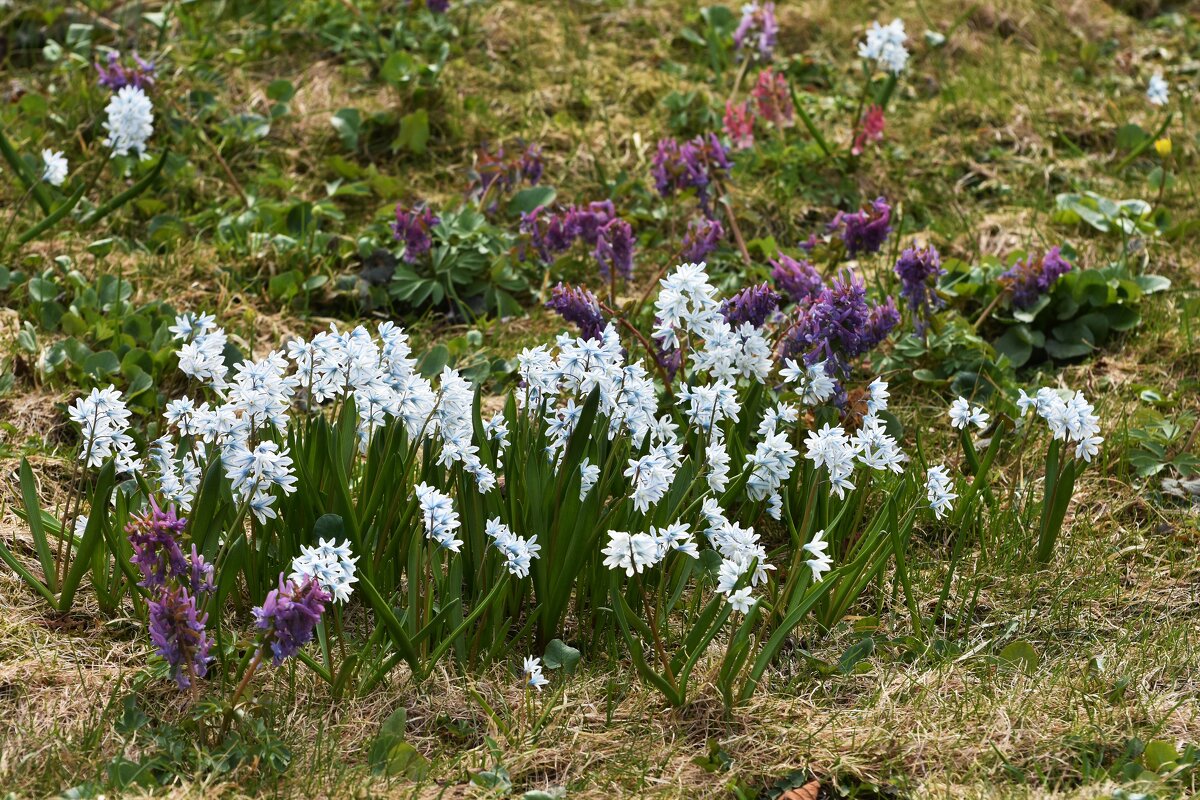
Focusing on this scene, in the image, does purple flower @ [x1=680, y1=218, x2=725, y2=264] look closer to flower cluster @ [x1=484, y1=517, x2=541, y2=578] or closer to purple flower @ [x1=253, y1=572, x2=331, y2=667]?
flower cluster @ [x1=484, y1=517, x2=541, y2=578]

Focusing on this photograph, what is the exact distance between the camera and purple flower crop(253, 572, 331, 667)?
2.07 metres

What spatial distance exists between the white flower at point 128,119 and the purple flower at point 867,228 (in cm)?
199

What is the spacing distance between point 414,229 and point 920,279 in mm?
1508

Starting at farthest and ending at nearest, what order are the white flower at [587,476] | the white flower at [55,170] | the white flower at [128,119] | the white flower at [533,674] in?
the white flower at [55,170] < the white flower at [128,119] < the white flower at [587,476] < the white flower at [533,674]

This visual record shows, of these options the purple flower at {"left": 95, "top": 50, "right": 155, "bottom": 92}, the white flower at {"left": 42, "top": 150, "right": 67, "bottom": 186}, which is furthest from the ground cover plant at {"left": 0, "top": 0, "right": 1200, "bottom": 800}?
the purple flower at {"left": 95, "top": 50, "right": 155, "bottom": 92}

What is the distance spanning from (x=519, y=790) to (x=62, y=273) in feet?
7.79

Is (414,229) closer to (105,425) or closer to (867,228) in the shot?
(867,228)

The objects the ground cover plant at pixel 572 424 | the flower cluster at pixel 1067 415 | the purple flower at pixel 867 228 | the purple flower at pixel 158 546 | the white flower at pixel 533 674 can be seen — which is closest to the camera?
the purple flower at pixel 158 546

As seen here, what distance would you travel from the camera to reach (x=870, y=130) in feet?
14.5

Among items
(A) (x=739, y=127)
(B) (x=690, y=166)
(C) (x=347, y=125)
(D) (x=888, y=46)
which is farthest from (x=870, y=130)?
(C) (x=347, y=125)

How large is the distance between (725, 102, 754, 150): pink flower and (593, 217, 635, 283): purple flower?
0.84 metres

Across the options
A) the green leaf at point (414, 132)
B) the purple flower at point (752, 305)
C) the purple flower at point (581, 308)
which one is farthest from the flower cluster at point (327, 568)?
the green leaf at point (414, 132)

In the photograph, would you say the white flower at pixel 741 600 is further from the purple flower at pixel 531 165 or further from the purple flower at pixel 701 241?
the purple flower at pixel 531 165

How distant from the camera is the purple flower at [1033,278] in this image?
3654mm
